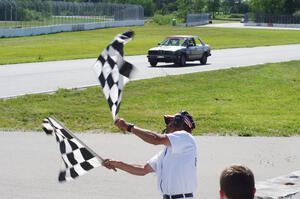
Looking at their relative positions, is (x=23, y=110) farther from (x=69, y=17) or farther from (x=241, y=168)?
(x=69, y=17)

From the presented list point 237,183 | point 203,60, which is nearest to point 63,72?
point 203,60

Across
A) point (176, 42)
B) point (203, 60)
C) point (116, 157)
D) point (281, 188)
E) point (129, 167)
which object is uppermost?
point (129, 167)

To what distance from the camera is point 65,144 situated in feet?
17.2

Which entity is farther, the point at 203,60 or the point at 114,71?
the point at 203,60

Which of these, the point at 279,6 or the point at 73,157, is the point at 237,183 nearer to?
the point at 73,157

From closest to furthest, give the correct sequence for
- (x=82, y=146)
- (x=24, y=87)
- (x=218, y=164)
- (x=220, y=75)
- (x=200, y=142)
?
(x=82, y=146), (x=218, y=164), (x=200, y=142), (x=24, y=87), (x=220, y=75)

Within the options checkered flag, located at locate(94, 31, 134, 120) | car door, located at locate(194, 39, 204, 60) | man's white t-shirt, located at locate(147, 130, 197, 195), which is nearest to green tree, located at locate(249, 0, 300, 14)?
car door, located at locate(194, 39, 204, 60)

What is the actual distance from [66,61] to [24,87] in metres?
12.8

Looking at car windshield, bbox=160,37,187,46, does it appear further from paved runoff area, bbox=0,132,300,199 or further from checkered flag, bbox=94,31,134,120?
checkered flag, bbox=94,31,134,120

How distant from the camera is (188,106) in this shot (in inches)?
696

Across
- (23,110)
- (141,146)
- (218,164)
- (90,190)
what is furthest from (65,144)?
(23,110)

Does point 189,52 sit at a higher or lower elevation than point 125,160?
lower

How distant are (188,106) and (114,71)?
12898mm

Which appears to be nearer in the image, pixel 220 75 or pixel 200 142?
pixel 200 142
